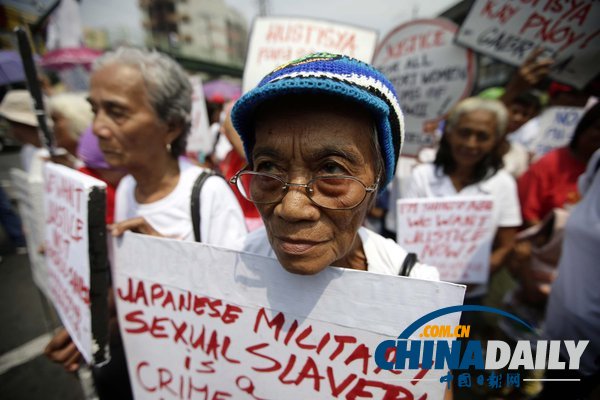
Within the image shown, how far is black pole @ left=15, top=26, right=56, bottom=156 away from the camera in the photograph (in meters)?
1.38

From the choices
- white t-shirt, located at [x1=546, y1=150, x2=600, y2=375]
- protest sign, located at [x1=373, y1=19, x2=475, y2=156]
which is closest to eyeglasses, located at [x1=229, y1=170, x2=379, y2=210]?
white t-shirt, located at [x1=546, y1=150, x2=600, y2=375]

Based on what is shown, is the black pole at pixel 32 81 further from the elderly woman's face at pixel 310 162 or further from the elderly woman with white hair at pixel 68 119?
the elderly woman's face at pixel 310 162

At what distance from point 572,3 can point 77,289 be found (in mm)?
3133

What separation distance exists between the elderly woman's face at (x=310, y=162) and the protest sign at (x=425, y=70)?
2.01 m

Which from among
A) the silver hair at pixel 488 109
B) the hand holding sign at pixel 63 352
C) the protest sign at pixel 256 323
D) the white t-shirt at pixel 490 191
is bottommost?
the hand holding sign at pixel 63 352

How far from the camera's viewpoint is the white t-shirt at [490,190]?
80.2 inches

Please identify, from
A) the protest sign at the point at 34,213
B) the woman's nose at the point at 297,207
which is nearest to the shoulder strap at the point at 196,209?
the woman's nose at the point at 297,207

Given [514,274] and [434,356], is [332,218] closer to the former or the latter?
[434,356]

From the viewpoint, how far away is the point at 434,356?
0.77 meters

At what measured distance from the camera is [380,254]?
105cm

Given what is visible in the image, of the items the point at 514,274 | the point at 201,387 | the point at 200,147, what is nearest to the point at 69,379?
the point at 201,387

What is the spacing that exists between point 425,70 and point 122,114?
235 cm

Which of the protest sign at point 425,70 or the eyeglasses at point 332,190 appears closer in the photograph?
the eyeglasses at point 332,190

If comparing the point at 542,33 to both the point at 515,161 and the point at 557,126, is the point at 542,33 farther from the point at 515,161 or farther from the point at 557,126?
the point at 557,126
